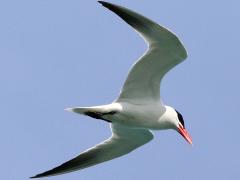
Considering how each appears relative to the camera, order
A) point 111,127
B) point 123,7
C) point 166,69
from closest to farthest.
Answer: point 123,7 → point 166,69 → point 111,127

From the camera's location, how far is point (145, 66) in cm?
1499

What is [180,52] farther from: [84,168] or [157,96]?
[84,168]

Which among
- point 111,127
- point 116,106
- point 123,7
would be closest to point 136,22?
point 123,7

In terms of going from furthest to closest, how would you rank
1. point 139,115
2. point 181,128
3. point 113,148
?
point 113,148
point 181,128
point 139,115

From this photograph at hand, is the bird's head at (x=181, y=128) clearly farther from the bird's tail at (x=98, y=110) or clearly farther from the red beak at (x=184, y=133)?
the bird's tail at (x=98, y=110)

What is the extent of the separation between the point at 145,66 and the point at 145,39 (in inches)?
23.2

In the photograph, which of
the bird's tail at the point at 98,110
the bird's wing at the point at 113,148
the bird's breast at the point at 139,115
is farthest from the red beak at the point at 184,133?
the bird's tail at the point at 98,110

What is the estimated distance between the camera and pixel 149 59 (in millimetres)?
14891

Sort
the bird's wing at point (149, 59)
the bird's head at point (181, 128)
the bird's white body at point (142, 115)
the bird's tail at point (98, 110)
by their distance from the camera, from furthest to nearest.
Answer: the bird's head at point (181, 128), the bird's white body at point (142, 115), the bird's tail at point (98, 110), the bird's wing at point (149, 59)

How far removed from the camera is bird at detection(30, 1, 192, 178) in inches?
568

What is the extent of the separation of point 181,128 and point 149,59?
1.59m

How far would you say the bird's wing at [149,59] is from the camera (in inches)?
562

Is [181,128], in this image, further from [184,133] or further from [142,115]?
[142,115]

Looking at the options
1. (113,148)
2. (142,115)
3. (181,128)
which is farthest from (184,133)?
(113,148)
